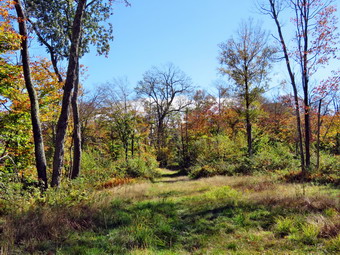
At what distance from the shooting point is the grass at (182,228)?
3.85 m

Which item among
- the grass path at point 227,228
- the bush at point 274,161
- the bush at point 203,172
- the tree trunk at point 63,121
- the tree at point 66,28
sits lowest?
the bush at point 203,172

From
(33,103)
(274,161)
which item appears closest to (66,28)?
(33,103)

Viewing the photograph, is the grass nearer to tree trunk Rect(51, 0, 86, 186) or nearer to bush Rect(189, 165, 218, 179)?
tree trunk Rect(51, 0, 86, 186)

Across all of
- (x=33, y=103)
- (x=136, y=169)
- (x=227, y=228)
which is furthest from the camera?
(x=136, y=169)

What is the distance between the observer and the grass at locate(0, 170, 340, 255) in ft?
12.6

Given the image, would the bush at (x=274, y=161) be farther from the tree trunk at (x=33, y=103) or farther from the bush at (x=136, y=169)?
the tree trunk at (x=33, y=103)

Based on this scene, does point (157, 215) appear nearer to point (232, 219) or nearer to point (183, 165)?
point (232, 219)

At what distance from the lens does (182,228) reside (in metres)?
5.16

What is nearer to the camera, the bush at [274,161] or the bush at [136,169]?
the bush at [274,161]

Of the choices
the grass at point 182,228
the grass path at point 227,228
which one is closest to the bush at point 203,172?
the grass path at point 227,228

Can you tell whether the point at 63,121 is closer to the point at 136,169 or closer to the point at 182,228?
the point at 182,228

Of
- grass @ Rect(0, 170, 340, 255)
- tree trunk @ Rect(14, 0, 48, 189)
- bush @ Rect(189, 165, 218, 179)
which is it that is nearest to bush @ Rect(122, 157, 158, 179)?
bush @ Rect(189, 165, 218, 179)

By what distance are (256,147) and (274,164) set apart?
16.0 feet

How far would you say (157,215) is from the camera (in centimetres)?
590
